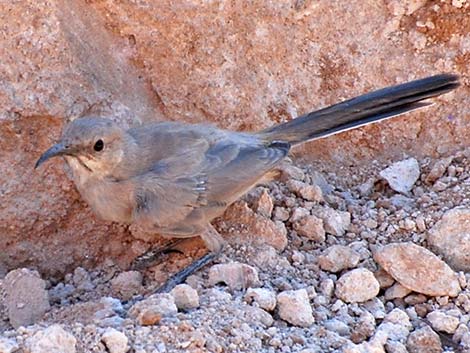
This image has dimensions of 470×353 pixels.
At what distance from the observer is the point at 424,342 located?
4375mm

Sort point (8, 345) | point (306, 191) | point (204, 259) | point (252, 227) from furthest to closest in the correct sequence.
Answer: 1. point (306, 191)
2. point (252, 227)
3. point (204, 259)
4. point (8, 345)

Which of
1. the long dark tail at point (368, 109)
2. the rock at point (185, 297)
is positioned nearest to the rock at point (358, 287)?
the rock at point (185, 297)

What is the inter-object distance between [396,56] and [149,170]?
189 cm

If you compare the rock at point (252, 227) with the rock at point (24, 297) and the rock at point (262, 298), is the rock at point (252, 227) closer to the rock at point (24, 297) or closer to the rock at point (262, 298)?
the rock at point (262, 298)

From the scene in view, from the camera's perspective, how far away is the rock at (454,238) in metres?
4.96

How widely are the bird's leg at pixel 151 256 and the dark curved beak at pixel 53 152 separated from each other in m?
0.83

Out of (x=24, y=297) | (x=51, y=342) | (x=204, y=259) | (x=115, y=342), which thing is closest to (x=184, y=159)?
(x=204, y=259)

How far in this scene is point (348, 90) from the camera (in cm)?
612

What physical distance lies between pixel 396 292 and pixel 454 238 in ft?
1.59

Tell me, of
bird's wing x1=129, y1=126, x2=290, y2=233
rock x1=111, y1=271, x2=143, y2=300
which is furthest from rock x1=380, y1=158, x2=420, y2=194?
rock x1=111, y1=271, x2=143, y2=300

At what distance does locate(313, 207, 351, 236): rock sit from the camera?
5.39m

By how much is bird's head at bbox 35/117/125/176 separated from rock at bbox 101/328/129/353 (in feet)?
4.16

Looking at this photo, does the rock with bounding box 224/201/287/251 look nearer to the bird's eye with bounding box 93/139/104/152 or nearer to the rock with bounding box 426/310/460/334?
the bird's eye with bounding box 93/139/104/152

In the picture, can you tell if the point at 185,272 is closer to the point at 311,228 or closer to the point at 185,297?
the point at 185,297
